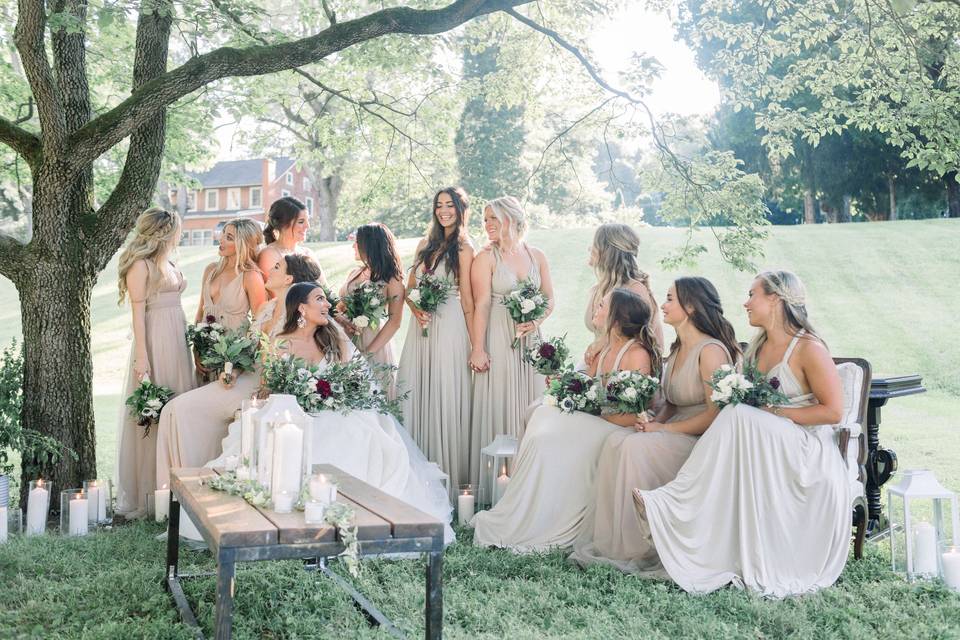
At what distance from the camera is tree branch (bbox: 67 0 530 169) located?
22.0ft

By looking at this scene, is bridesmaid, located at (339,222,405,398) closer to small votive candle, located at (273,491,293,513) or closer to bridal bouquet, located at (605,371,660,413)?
bridal bouquet, located at (605,371,660,413)

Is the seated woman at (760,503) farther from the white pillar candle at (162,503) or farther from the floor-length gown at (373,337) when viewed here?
the white pillar candle at (162,503)

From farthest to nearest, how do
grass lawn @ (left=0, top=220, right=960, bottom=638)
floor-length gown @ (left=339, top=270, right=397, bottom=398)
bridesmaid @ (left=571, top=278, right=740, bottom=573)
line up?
1. floor-length gown @ (left=339, top=270, right=397, bottom=398)
2. bridesmaid @ (left=571, top=278, right=740, bottom=573)
3. grass lawn @ (left=0, top=220, right=960, bottom=638)

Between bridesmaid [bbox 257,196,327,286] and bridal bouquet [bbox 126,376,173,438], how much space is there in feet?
4.35

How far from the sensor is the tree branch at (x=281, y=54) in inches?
265

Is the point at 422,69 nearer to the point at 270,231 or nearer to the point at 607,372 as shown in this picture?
the point at 270,231

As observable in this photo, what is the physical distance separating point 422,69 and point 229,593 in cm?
789

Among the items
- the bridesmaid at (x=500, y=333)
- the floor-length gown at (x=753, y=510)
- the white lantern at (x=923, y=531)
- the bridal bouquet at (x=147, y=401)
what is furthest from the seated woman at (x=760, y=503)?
the bridal bouquet at (x=147, y=401)

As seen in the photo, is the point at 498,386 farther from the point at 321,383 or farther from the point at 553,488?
the point at 321,383

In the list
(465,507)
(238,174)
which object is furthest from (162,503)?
(238,174)


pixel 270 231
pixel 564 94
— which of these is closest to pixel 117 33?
pixel 270 231

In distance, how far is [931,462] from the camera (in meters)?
10.5

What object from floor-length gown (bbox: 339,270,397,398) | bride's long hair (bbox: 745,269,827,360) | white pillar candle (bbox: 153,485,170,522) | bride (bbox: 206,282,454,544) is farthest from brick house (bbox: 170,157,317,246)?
bride's long hair (bbox: 745,269,827,360)

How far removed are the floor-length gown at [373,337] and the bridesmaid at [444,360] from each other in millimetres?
163
